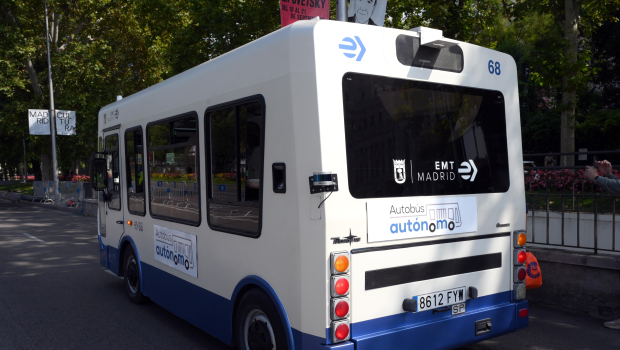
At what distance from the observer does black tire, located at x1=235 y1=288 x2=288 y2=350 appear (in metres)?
3.63

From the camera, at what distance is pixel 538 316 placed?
5.83 meters

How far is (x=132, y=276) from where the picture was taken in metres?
6.66

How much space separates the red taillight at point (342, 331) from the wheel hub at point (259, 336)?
2.32ft

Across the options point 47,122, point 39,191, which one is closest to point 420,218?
point 47,122

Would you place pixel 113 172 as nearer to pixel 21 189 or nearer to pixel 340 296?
pixel 340 296

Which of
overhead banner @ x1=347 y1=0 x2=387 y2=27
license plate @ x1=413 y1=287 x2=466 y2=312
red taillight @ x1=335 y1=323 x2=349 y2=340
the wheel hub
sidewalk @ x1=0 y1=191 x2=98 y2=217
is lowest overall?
sidewalk @ x1=0 y1=191 x2=98 y2=217

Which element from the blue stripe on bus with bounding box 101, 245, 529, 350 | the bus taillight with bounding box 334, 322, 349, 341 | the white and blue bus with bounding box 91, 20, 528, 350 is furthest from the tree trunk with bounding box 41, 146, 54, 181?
the bus taillight with bounding box 334, 322, 349, 341

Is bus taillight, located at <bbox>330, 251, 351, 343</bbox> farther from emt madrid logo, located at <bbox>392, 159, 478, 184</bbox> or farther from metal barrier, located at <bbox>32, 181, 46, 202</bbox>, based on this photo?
metal barrier, located at <bbox>32, 181, 46, 202</bbox>

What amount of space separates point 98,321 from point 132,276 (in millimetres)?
829

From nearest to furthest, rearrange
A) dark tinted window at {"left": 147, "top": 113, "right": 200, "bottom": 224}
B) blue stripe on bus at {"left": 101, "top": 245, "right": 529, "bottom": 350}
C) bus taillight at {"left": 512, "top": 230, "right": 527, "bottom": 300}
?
blue stripe on bus at {"left": 101, "top": 245, "right": 529, "bottom": 350} < bus taillight at {"left": 512, "top": 230, "right": 527, "bottom": 300} < dark tinted window at {"left": 147, "top": 113, "right": 200, "bottom": 224}

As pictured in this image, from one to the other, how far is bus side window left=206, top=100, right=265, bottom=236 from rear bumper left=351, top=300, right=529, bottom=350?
120cm

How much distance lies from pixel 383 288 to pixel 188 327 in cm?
304

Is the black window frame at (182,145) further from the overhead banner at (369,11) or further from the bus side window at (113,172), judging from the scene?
the overhead banner at (369,11)

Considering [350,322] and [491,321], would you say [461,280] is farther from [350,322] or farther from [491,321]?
[350,322]
